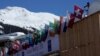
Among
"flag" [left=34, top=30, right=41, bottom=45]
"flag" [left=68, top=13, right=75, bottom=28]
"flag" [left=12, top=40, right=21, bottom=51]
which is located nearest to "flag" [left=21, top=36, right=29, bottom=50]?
"flag" [left=12, top=40, right=21, bottom=51]

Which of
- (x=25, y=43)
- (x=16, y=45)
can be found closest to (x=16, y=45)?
(x=16, y=45)

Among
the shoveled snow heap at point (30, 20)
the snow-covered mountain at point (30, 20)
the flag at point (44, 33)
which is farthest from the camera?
the shoveled snow heap at point (30, 20)

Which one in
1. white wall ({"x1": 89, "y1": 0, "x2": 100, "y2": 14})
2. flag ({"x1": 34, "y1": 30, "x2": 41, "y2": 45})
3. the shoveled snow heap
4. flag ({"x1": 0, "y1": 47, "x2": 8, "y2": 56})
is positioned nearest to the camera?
white wall ({"x1": 89, "y1": 0, "x2": 100, "y2": 14})

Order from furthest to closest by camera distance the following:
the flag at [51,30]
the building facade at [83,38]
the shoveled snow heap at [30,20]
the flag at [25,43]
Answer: the shoveled snow heap at [30,20]
the flag at [25,43]
the flag at [51,30]
the building facade at [83,38]

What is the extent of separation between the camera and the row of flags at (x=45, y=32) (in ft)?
91.1

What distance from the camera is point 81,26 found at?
89.4 ft

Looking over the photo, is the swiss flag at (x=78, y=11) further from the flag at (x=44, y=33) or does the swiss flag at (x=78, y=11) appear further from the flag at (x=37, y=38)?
the flag at (x=37, y=38)

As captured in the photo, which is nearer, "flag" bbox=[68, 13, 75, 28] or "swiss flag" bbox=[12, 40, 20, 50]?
"flag" bbox=[68, 13, 75, 28]

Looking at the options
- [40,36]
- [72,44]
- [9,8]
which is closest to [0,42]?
[40,36]

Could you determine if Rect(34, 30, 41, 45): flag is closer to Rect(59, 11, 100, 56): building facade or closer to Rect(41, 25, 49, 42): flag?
Rect(41, 25, 49, 42): flag

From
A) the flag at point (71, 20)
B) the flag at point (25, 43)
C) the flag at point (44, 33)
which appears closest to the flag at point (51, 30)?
the flag at point (44, 33)

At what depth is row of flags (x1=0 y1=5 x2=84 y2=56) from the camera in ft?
91.1

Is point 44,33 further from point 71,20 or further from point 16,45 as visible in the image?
point 16,45

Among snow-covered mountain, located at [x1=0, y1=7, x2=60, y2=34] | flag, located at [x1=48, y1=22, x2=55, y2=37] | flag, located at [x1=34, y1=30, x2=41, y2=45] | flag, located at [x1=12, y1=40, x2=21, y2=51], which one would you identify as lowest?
flag, located at [x1=12, y1=40, x2=21, y2=51]
